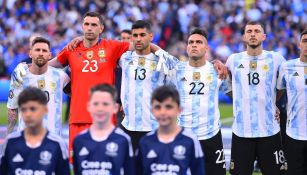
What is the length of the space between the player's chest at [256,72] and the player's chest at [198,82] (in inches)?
13.5

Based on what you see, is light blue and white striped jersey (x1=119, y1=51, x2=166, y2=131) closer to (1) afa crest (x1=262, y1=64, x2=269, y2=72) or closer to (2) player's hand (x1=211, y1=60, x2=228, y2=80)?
(2) player's hand (x1=211, y1=60, x2=228, y2=80)

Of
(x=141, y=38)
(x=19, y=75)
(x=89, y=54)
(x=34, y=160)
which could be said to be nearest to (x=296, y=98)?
(x=141, y=38)

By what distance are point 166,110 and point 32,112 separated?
1261mm

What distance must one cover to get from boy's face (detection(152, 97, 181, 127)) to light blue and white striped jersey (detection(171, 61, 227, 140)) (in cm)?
269

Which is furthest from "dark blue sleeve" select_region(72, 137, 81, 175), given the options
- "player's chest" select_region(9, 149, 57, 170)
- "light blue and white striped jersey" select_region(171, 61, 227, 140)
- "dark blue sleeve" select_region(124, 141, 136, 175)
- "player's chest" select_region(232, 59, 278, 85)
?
"player's chest" select_region(232, 59, 278, 85)

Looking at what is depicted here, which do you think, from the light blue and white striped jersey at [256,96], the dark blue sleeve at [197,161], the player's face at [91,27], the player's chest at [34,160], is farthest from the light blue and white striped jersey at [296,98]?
the player's chest at [34,160]

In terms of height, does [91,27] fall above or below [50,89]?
above

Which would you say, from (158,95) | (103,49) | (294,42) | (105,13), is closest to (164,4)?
(105,13)

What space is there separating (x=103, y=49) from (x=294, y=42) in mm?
18566

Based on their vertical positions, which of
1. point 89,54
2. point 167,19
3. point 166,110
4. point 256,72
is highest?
point 167,19

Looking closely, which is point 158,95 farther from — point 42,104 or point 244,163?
point 244,163

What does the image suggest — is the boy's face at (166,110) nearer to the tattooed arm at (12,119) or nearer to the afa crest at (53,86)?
the afa crest at (53,86)

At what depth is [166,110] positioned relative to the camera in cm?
857

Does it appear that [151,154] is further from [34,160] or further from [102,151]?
[34,160]
